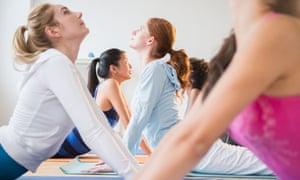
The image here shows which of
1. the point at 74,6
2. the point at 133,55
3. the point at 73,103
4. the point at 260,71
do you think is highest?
the point at 260,71

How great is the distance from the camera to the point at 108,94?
2.91 metres

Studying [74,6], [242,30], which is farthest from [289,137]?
[74,6]

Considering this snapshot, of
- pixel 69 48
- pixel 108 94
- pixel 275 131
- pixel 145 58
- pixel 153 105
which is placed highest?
pixel 275 131

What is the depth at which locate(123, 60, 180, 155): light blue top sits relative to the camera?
2326mm

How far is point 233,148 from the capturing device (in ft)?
8.01

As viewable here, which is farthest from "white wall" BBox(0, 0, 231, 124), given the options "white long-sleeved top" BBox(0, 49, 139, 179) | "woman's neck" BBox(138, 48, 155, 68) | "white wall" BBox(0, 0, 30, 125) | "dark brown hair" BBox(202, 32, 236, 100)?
"dark brown hair" BBox(202, 32, 236, 100)

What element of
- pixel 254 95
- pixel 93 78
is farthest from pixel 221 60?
pixel 93 78

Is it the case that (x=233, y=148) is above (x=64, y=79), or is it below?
below

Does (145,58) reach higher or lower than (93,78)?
higher

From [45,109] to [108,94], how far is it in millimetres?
1335

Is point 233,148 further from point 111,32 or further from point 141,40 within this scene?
point 111,32

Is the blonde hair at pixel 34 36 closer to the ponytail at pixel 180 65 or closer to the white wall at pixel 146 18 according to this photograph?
the ponytail at pixel 180 65

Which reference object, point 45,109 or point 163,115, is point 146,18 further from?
point 45,109

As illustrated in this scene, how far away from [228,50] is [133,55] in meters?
3.60
